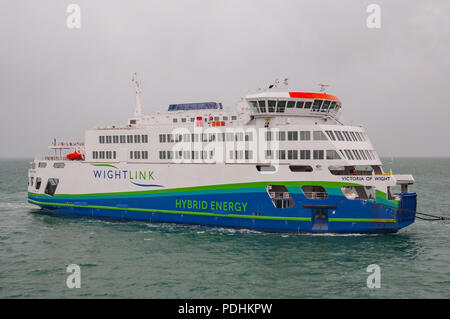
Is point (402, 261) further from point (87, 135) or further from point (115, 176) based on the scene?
point (87, 135)

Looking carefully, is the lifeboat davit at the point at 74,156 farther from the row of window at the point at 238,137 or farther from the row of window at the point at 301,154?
the row of window at the point at 301,154

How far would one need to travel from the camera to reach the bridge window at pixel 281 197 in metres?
26.4

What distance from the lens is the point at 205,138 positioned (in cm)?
3011

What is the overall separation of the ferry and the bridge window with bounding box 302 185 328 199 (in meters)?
0.06

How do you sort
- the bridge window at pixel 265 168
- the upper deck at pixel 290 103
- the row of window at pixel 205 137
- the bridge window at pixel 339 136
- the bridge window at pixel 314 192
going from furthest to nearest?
the row of window at pixel 205 137 → the upper deck at pixel 290 103 → the bridge window at pixel 339 136 → the bridge window at pixel 265 168 → the bridge window at pixel 314 192

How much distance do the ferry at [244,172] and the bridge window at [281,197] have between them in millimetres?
64

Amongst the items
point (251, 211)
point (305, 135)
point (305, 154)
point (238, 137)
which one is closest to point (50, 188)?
point (238, 137)

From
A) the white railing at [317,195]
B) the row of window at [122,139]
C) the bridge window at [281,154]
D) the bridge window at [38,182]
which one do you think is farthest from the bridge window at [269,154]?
the bridge window at [38,182]

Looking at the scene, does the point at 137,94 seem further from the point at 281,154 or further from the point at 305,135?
the point at 305,135

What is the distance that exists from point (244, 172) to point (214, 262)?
7.74 metres

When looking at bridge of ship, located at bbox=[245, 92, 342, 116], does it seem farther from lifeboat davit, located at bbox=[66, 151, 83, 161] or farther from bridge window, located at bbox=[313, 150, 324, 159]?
lifeboat davit, located at bbox=[66, 151, 83, 161]

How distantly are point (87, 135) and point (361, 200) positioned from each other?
832 inches

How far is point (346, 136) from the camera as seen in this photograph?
91.0 ft
